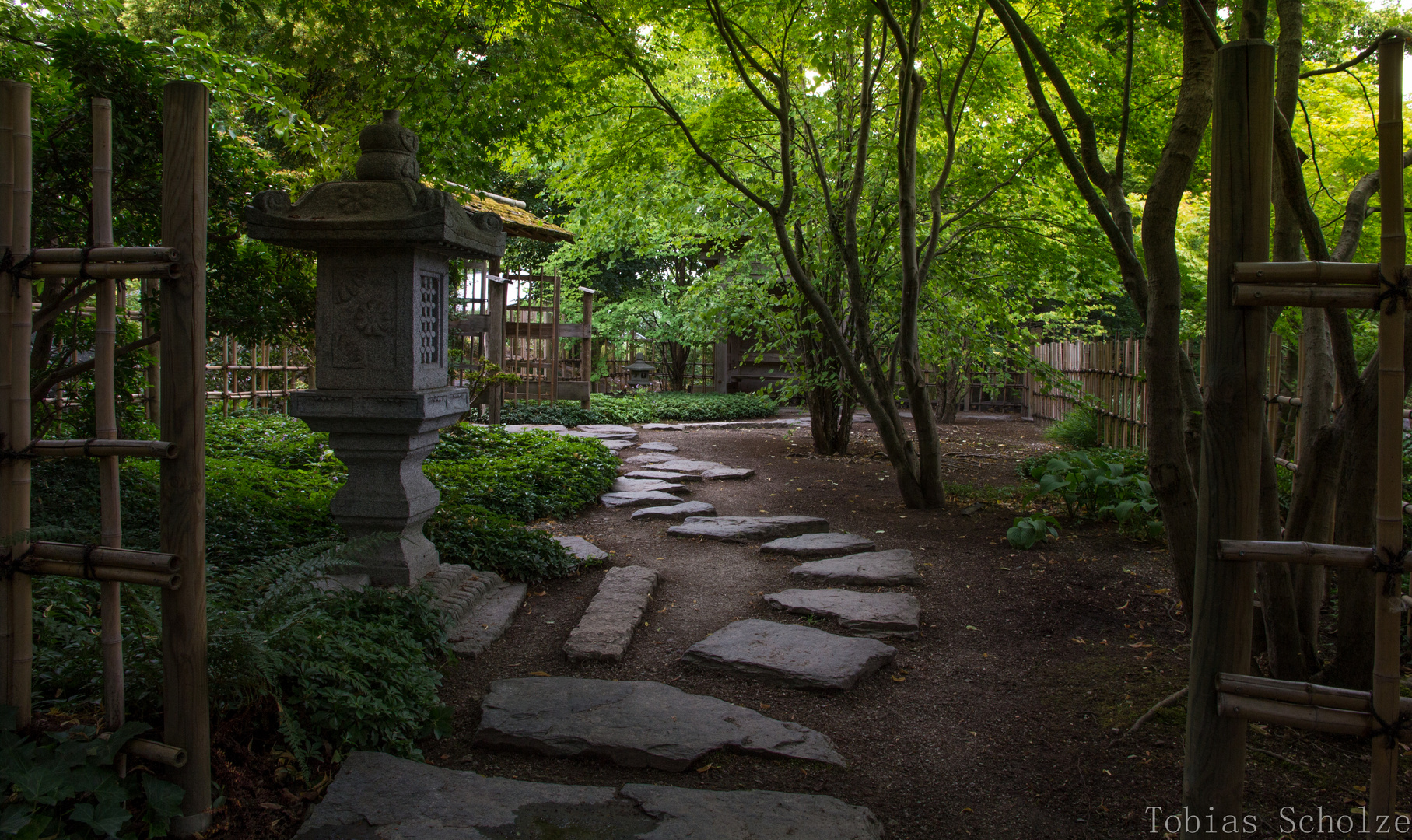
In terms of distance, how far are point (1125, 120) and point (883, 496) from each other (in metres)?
4.04

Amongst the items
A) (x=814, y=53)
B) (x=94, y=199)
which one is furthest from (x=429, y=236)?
(x=814, y=53)

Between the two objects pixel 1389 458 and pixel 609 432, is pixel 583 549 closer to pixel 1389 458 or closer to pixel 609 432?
pixel 1389 458

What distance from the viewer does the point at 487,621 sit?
13.1ft

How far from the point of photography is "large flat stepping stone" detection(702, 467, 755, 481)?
8.52 meters

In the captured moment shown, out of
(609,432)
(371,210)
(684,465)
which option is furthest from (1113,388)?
(371,210)

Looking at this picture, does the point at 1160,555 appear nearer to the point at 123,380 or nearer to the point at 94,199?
the point at 94,199

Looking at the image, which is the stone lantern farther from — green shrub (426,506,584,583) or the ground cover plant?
the ground cover plant

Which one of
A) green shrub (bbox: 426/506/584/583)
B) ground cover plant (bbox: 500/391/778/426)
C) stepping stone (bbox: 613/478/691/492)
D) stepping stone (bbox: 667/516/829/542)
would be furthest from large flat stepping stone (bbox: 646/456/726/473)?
green shrub (bbox: 426/506/584/583)

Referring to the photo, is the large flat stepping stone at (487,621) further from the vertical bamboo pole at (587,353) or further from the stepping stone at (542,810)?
the vertical bamboo pole at (587,353)

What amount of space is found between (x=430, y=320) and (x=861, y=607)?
256cm

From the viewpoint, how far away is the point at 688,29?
5.87 m

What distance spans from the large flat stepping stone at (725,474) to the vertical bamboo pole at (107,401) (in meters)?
6.54

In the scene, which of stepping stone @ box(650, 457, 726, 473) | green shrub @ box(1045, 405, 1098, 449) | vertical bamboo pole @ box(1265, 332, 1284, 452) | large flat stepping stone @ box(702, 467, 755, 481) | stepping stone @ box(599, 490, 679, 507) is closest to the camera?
vertical bamboo pole @ box(1265, 332, 1284, 452)

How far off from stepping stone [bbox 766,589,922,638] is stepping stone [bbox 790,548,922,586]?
175 mm
